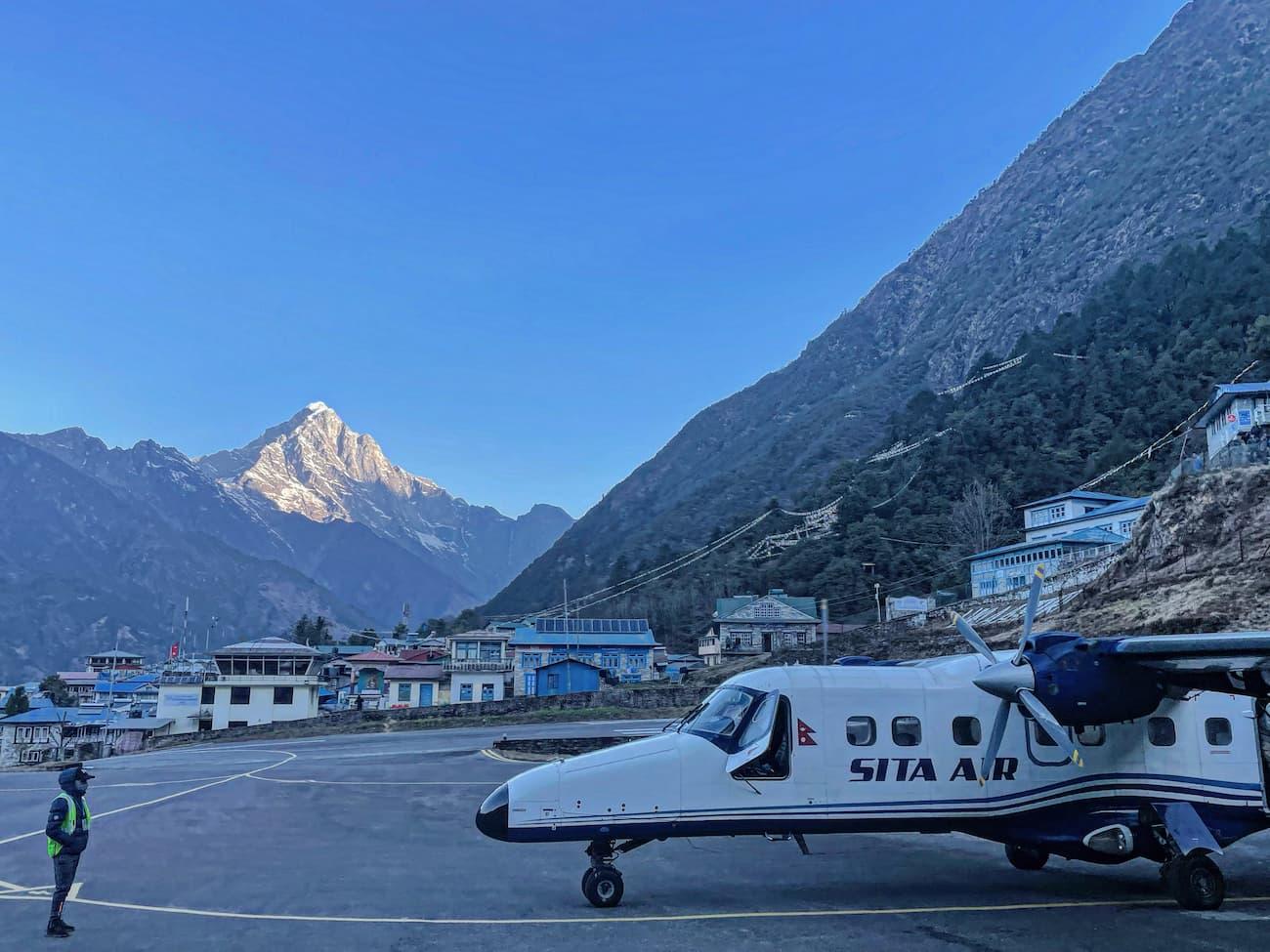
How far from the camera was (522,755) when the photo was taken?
1300 inches

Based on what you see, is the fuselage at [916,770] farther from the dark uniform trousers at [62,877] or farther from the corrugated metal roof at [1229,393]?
the corrugated metal roof at [1229,393]

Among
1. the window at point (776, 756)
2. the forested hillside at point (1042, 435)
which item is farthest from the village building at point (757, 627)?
the window at point (776, 756)

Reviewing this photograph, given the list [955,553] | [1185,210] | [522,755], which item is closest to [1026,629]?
[522,755]

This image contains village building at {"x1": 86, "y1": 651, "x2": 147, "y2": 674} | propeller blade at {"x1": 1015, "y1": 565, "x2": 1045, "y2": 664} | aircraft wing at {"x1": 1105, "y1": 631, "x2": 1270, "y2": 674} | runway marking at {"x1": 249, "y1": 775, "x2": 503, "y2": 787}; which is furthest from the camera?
village building at {"x1": 86, "y1": 651, "x2": 147, "y2": 674}

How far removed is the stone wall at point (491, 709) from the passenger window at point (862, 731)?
1548 inches

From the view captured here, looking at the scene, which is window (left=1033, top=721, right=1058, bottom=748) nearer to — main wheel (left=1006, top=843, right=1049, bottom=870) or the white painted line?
the white painted line

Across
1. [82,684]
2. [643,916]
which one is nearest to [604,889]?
[643,916]

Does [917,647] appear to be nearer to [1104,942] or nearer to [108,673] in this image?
[1104,942]

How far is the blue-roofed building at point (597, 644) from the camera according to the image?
77625 mm

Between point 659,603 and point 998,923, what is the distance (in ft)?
342

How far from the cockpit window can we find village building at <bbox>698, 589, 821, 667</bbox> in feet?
218

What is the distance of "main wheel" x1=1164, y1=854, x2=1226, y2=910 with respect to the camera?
11.5 m

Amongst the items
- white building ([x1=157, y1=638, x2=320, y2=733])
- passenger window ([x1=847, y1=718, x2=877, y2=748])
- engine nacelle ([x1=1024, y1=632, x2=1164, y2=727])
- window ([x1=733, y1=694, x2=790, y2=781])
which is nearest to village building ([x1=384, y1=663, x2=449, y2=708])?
white building ([x1=157, y1=638, x2=320, y2=733])

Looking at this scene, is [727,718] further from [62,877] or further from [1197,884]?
[62,877]
